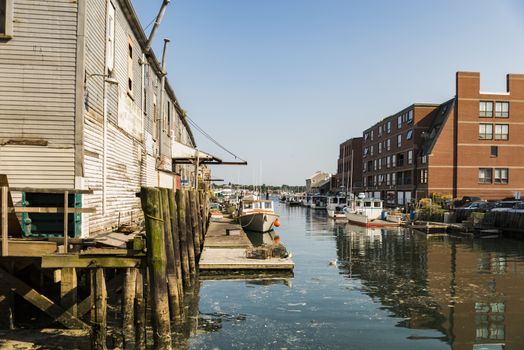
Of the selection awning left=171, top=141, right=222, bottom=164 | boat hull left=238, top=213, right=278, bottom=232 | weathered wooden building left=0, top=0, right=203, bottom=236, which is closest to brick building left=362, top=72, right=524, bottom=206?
boat hull left=238, top=213, right=278, bottom=232

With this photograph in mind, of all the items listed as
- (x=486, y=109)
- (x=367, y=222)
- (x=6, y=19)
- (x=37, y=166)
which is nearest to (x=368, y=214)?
(x=367, y=222)

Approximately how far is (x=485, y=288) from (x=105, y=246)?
1486 centimetres

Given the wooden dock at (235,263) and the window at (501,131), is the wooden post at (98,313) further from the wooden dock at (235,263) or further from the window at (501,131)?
the window at (501,131)

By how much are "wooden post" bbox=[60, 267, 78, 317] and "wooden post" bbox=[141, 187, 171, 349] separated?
250cm

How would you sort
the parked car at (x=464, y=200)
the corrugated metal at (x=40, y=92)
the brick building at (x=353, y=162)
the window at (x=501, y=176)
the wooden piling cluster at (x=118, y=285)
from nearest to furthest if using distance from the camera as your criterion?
the wooden piling cluster at (x=118, y=285), the corrugated metal at (x=40, y=92), the parked car at (x=464, y=200), the window at (x=501, y=176), the brick building at (x=353, y=162)

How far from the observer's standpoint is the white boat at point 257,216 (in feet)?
129

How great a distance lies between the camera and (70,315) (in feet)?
35.8

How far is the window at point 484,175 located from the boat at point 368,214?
17733mm

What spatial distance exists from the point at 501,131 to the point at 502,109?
10.00 ft

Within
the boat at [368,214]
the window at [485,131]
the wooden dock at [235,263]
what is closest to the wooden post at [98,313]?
the wooden dock at [235,263]

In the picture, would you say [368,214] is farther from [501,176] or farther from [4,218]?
[4,218]

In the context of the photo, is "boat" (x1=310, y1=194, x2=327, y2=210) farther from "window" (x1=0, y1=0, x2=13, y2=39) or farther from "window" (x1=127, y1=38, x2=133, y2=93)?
"window" (x1=0, y1=0, x2=13, y2=39)

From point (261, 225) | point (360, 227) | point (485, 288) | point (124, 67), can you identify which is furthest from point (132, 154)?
point (360, 227)

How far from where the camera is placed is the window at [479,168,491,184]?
60.7m
